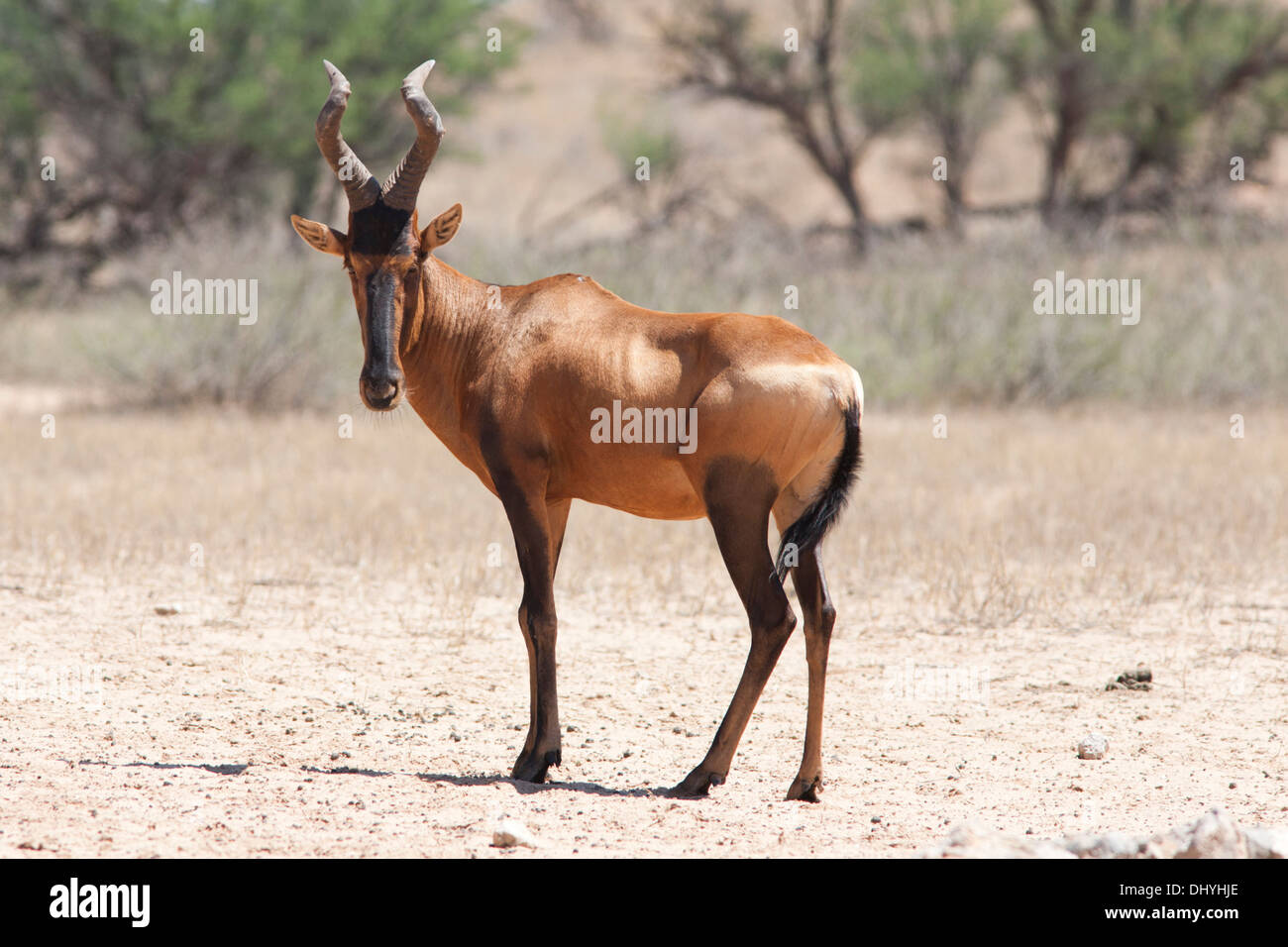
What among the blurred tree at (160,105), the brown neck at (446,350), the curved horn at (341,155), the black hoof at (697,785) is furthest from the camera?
the blurred tree at (160,105)

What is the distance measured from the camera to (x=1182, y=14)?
→ 3341cm

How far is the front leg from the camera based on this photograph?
6141 millimetres

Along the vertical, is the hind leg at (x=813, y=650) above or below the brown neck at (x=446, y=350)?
below

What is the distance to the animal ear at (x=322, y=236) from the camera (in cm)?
623

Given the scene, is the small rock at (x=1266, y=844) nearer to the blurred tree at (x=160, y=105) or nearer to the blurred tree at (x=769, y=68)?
the blurred tree at (x=160, y=105)

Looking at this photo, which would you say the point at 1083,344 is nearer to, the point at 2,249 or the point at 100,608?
the point at 100,608

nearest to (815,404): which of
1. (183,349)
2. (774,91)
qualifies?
(183,349)

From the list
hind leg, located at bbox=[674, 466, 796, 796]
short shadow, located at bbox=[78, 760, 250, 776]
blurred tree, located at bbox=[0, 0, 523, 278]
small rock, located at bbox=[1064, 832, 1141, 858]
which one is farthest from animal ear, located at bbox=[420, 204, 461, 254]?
blurred tree, located at bbox=[0, 0, 523, 278]

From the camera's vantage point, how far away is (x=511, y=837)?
5109 mm

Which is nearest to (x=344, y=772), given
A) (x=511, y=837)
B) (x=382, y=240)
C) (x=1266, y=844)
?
(x=511, y=837)

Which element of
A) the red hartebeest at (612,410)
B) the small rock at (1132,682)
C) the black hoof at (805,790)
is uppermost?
the red hartebeest at (612,410)

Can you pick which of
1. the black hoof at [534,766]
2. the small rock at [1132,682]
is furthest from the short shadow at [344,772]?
the small rock at [1132,682]

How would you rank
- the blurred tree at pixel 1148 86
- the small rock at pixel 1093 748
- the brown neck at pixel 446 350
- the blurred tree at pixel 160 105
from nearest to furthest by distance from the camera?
the brown neck at pixel 446 350 → the small rock at pixel 1093 748 → the blurred tree at pixel 160 105 → the blurred tree at pixel 1148 86

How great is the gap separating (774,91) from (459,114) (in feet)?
24.3
